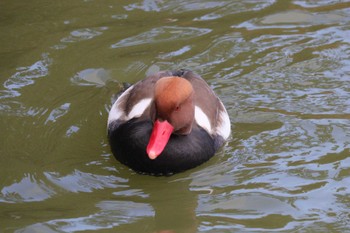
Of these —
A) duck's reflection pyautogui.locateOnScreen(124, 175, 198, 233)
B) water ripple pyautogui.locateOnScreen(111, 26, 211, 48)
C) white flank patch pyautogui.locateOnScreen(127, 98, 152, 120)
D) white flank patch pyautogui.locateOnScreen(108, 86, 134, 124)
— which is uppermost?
water ripple pyautogui.locateOnScreen(111, 26, 211, 48)

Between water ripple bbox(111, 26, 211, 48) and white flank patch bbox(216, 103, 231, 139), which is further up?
water ripple bbox(111, 26, 211, 48)

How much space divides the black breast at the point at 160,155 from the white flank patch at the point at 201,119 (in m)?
0.20

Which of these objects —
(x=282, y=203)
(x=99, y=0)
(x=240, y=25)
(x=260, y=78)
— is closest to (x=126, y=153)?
(x=282, y=203)

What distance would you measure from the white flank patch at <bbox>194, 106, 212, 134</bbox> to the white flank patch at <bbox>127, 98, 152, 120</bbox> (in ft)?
1.45

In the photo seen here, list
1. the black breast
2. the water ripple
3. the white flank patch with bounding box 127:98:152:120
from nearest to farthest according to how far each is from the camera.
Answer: the black breast
the white flank patch with bounding box 127:98:152:120
the water ripple

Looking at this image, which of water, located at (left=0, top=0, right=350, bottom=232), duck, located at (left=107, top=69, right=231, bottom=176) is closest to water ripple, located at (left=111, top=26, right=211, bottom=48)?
water, located at (left=0, top=0, right=350, bottom=232)

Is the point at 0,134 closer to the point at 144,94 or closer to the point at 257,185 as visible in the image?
the point at 144,94

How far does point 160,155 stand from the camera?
6.84 metres

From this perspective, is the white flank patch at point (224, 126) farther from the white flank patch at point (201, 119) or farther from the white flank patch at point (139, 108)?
the white flank patch at point (139, 108)

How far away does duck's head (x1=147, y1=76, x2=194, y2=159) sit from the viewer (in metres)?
6.63

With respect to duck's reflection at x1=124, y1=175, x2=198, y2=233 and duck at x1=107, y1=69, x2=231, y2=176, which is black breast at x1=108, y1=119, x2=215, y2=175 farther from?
duck's reflection at x1=124, y1=175, x2=198, y2=233

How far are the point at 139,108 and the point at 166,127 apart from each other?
2.09 ft

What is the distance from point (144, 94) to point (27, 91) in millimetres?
1566

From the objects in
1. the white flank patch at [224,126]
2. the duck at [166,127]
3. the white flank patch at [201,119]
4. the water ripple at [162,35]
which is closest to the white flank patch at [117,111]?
the duck at [166,127]
